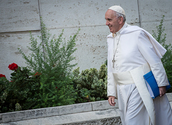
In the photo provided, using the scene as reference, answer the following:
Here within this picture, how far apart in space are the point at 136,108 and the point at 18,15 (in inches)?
188

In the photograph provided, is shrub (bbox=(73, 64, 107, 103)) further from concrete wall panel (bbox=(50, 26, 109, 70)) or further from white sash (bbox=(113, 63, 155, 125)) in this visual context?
white sash (bbox=(113, 63, 155, 125))

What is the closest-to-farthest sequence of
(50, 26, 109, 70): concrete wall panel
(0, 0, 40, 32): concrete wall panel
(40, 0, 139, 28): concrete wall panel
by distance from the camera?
(0, 0, 40, 32): concrete wall panel < (40, 0, 139, 28): concrete wall panel < (50, 26, 109, 70): concrete wall panel

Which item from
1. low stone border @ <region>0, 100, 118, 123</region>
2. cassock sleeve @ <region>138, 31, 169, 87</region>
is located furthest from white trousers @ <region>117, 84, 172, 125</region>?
low stone border @ <region>0, 100, 118, 123</region>

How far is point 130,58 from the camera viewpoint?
7.84ft

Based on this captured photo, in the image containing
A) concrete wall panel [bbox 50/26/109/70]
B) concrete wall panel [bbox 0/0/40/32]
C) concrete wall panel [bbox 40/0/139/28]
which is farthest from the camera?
concrete wall panel [bbox 50/26/109/70]

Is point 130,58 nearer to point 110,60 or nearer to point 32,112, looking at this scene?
point 110,60

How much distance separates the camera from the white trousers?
7.53 feet

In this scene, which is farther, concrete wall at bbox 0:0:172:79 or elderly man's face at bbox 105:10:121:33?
concrete wall at bbox 0:0:172:79

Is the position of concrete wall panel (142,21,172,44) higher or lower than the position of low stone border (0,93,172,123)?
higher

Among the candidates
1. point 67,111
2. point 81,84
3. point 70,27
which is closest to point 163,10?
point 70,27

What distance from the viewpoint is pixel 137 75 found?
2365 millimetres

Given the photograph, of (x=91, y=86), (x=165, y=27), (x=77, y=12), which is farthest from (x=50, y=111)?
(x=165, y=27)

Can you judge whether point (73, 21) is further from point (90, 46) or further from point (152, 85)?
point (152, 85)

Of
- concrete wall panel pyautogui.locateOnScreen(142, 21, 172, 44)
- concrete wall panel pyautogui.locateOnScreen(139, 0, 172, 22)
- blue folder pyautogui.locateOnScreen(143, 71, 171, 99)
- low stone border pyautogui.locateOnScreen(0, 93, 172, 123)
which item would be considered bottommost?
low stone border pyautogui.locateOnScreen(0, 93, 172, 123)
